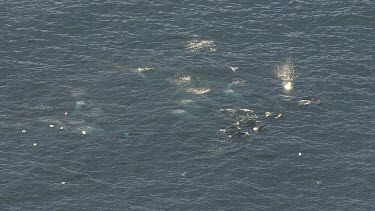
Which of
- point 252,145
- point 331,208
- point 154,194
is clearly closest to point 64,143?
point 154,194

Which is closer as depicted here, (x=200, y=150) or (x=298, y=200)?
(x=298, y=200)

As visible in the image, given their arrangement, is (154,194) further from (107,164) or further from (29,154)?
(29,154)

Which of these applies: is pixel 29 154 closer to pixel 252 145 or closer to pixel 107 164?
pixel 107 164

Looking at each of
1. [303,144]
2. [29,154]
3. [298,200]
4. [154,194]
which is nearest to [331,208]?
[298,200]

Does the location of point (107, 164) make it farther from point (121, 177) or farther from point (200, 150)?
point (200, 150)

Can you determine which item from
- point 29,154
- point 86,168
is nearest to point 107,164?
point 86,168

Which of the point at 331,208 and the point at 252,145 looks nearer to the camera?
the point at 331,208

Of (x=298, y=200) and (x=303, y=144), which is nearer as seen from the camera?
(x=298, y=200)
